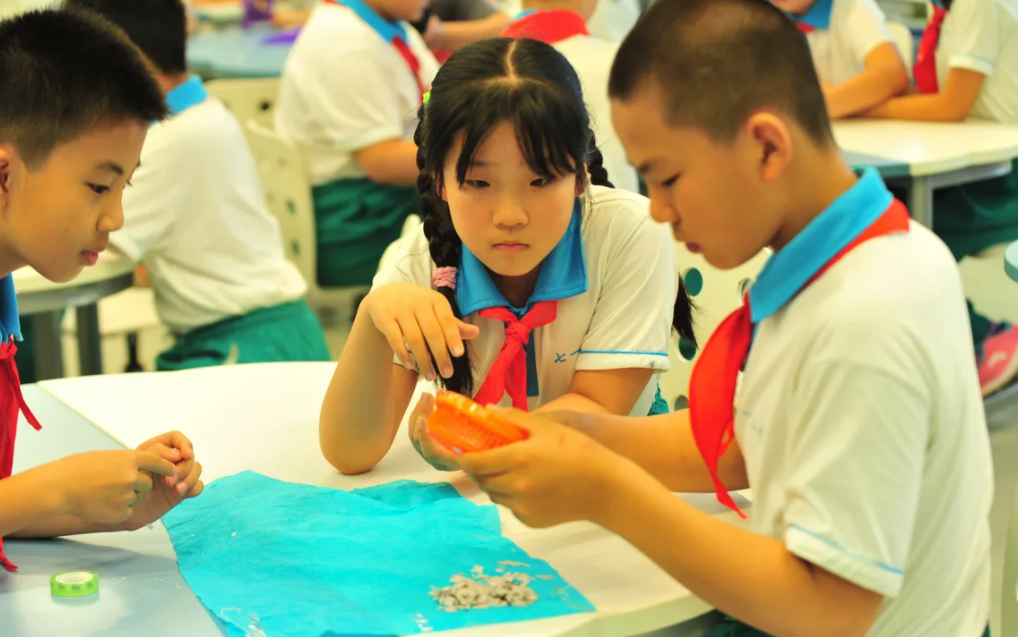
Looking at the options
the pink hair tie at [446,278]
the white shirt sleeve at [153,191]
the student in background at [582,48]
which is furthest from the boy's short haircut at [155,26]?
the pink hair tie at [446,278]

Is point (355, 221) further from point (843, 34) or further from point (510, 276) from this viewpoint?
point (510, 276)

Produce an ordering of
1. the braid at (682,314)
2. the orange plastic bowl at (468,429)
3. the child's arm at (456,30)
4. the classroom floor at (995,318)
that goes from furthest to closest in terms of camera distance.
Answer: the child's arm at (456,30) → the classroom floor at (995,318) → the braid at (682,314) → the orange plastic bowl at (468,429)

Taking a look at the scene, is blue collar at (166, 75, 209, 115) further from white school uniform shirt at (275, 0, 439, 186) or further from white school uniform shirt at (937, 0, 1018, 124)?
white school uniform shirt at (937, 0, 1018, 124)

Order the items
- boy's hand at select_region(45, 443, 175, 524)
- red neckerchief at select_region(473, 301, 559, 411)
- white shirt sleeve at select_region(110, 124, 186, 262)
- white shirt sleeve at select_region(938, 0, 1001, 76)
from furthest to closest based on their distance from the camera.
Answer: white shirt sleeve at select_region(938, 0, 1001, 76)
white shirt sleeve at select_region(110, 124, 186, 262)
red neckerchief at select_region(473, 301, 559, 411)
boy's hand at select_region(45, 443, 175, 524)

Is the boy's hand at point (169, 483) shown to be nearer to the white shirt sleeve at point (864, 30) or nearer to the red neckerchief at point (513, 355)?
the red neckerchief at point (513, 355)

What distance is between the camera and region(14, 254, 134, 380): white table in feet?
7.27

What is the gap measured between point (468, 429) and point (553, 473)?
0.08 meters

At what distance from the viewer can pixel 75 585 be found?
3.69 feet

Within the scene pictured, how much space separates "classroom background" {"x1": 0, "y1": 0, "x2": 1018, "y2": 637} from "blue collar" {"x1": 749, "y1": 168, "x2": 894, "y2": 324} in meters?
0.30

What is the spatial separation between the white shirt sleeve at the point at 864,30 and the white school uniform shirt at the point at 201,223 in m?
1.69

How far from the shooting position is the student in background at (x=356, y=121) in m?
3.04

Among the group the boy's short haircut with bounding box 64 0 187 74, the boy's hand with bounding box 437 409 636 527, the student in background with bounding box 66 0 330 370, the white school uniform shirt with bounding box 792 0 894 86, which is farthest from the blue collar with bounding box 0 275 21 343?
the white school uniform shirt with bounding box 792 0 894 86

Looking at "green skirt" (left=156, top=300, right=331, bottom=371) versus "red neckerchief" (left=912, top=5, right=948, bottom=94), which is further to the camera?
"red neckerchief" (left=912, top=5, right=948, bottom=94)

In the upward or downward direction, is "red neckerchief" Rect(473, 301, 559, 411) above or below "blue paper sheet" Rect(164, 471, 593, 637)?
above
